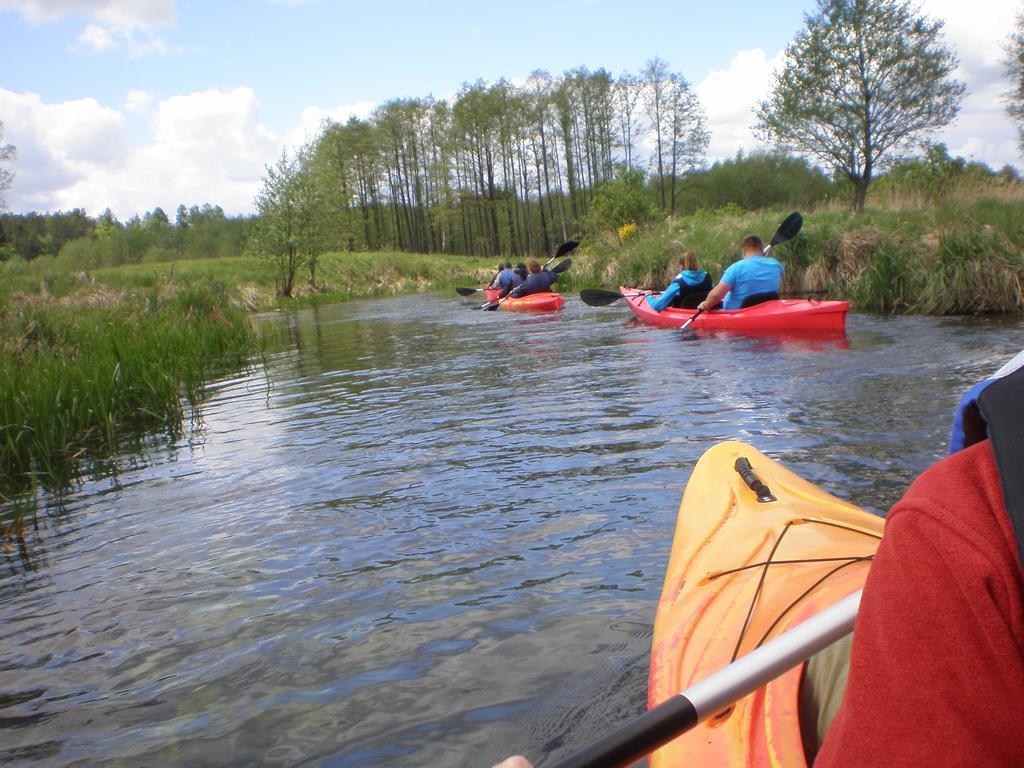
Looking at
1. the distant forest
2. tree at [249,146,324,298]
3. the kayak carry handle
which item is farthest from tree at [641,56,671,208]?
the kayak carry handle

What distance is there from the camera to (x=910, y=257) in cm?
1066

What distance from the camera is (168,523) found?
14.5 ft

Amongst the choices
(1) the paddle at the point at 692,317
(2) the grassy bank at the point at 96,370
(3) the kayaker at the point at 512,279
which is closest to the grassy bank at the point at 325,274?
(2) the grassy bank at the point at 96,370

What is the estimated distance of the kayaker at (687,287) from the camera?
11.0m

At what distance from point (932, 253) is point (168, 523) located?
32.2 ft

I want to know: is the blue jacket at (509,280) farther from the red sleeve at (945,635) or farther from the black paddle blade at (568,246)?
the red sleeve at (945,635)

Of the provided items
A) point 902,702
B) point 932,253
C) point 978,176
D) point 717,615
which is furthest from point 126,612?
point 978,176

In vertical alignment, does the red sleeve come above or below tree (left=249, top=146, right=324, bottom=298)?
below

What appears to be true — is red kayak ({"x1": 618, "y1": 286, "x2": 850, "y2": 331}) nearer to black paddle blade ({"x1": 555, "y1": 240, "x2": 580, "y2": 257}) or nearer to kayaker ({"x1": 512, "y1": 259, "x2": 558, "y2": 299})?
kayaker ({"x1": 512, "y1": 259, "x2": 558, "y2": 299})

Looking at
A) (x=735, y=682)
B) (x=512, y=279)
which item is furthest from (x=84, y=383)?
(x=512, y=279)

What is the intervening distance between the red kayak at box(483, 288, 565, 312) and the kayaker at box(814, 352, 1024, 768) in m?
14.6

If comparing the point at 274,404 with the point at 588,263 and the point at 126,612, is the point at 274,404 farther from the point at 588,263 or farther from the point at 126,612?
the point at 588,263

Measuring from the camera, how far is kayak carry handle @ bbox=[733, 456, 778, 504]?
2.61m

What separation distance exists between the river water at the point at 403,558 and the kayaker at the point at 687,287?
11.1ft
